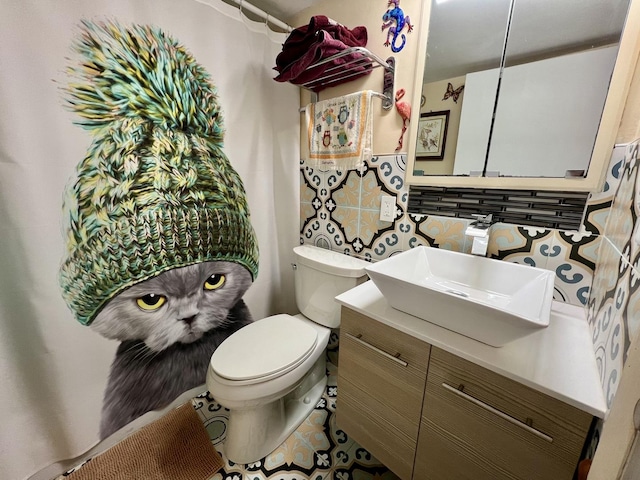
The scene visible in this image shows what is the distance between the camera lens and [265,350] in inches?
45.6

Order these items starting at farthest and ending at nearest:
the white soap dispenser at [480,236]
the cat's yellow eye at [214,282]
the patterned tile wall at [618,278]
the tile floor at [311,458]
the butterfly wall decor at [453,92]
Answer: the cat's yellow eye at [214,282] → the tile floor at [311,458] → the butterfly wall decor at [453,92] → the white soap dispenser at [480,236] → the patterned tile wall at [618,278]

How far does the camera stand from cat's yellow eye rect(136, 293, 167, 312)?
1201 mm

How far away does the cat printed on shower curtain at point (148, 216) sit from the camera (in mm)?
988

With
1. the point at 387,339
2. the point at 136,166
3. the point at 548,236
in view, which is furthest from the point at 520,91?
the point at 136,166

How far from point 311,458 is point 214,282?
3.14ft

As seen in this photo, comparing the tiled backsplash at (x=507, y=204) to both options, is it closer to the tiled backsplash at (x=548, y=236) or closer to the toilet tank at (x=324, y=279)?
the tiled backsplash at (x=548, y=236)

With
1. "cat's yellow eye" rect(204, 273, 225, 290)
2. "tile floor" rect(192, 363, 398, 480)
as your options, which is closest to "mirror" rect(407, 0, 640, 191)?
A: "cat's yellow eye" rect(204, 273, 225, 290)

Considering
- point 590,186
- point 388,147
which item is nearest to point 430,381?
point 590,186

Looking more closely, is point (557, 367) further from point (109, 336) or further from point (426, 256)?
point (109, 336)

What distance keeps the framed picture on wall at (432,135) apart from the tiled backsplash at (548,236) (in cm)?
11

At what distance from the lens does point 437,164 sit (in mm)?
1094

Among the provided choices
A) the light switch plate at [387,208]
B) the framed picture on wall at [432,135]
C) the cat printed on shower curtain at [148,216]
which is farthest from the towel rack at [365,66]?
the cat printed on shower curtain at [148,216]

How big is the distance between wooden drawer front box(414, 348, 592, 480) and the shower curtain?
Result: 1.31m

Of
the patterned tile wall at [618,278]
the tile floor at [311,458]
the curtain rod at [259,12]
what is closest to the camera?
the patterned tile wall at [618,278]
